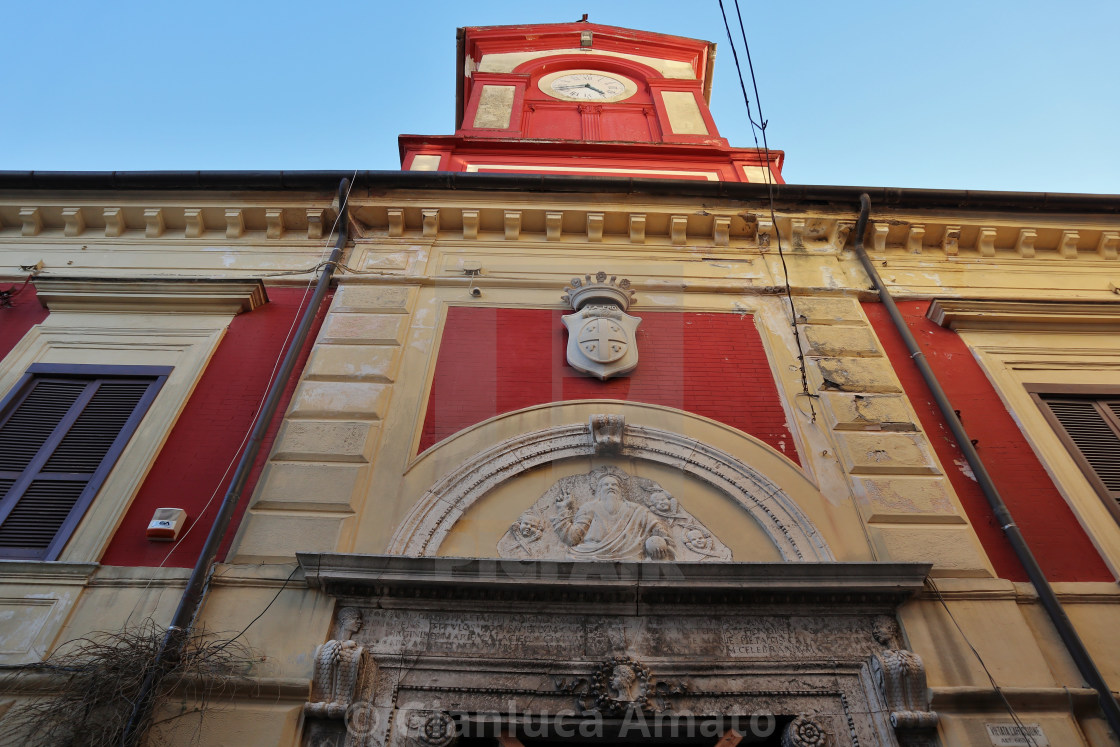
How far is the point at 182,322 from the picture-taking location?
282 inches

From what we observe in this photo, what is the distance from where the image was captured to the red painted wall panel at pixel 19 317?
6.95 meters

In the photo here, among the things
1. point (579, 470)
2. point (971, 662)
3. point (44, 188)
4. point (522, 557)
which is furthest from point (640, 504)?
point (44, 188)

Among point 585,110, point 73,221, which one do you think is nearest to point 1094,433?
point 585,110

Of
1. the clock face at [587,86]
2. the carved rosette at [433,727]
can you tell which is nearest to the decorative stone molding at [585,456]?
the carved rosette at [433,727]

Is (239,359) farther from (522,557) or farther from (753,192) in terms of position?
(753,192)

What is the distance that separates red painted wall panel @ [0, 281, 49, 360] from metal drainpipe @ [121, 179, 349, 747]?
2.49 metres

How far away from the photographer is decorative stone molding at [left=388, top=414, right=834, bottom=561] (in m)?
5.45

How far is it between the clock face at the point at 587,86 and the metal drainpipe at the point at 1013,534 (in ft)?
24.3

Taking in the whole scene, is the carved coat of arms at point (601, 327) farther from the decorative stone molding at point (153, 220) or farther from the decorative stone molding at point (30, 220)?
the decorative stone molding at point (30, 220)

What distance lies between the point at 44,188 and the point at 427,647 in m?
6.91

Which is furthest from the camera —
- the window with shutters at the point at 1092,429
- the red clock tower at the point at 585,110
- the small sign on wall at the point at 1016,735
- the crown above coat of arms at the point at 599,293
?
the red clock tower at the point at 585,110

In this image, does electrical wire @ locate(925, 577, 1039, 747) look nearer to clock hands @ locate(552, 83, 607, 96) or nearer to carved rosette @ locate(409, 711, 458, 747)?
carved rosette @ locate(409, 711, 458, 747)

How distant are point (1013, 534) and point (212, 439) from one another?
5.98m

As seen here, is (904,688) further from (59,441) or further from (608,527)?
(59,441)
